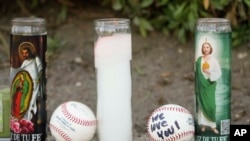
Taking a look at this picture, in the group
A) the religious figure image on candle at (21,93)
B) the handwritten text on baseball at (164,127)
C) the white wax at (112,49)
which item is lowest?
the handwritten text on baseball at (164,127)

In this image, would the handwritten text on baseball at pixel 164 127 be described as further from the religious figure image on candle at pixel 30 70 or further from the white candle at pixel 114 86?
the religious figure image on candle at pixel 30 70

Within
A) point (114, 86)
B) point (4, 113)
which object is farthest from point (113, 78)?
point (4, 113)

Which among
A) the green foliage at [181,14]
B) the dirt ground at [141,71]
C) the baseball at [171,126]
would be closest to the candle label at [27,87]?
the baseball at [171,126]

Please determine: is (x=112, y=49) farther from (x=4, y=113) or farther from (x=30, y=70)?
(x=4, y=113)

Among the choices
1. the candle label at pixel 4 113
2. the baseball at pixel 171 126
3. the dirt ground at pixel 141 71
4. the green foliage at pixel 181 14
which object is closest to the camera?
the baseball at pixel 171 126

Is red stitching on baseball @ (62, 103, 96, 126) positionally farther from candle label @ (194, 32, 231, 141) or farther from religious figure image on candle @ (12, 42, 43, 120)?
candle label @ (194, 32, 231, 141)

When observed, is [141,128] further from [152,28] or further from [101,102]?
[152,28]
